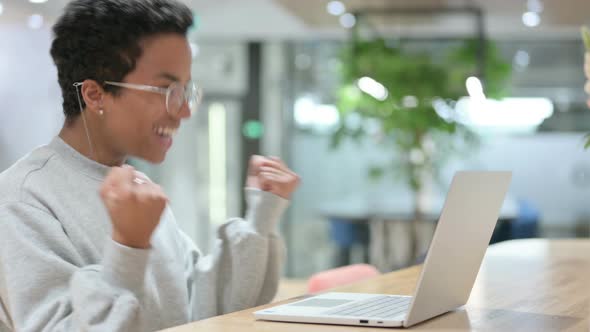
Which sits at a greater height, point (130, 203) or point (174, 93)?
point (174, 93)

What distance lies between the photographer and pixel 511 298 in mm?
1815

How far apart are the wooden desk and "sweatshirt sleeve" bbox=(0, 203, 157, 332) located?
11 centimetres

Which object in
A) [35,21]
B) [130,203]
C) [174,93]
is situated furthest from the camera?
[35,21]

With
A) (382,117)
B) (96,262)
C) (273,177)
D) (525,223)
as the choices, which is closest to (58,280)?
(96,262)

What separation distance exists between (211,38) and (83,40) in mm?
6023

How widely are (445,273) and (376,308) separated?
0.55 feet

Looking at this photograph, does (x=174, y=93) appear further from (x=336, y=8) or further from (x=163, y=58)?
(x=336, y=8)

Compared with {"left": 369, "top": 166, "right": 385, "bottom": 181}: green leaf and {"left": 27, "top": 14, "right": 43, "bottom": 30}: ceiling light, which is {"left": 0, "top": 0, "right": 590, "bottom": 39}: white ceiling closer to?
{"left": 369, "top": 166, "right": 385, "bottom": 181}: green leaf

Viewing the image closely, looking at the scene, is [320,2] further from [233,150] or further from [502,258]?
[502,258]

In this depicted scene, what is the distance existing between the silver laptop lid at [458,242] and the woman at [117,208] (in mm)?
456

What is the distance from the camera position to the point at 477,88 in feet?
22.5

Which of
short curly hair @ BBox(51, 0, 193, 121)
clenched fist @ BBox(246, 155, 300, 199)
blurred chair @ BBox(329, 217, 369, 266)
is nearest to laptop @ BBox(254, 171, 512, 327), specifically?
clenched fist @ BBox(246, 155, 300, 199)

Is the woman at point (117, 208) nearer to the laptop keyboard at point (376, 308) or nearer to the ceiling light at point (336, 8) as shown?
the laptop keyboard at point (376, 308)

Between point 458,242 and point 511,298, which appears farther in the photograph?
point 511,298
